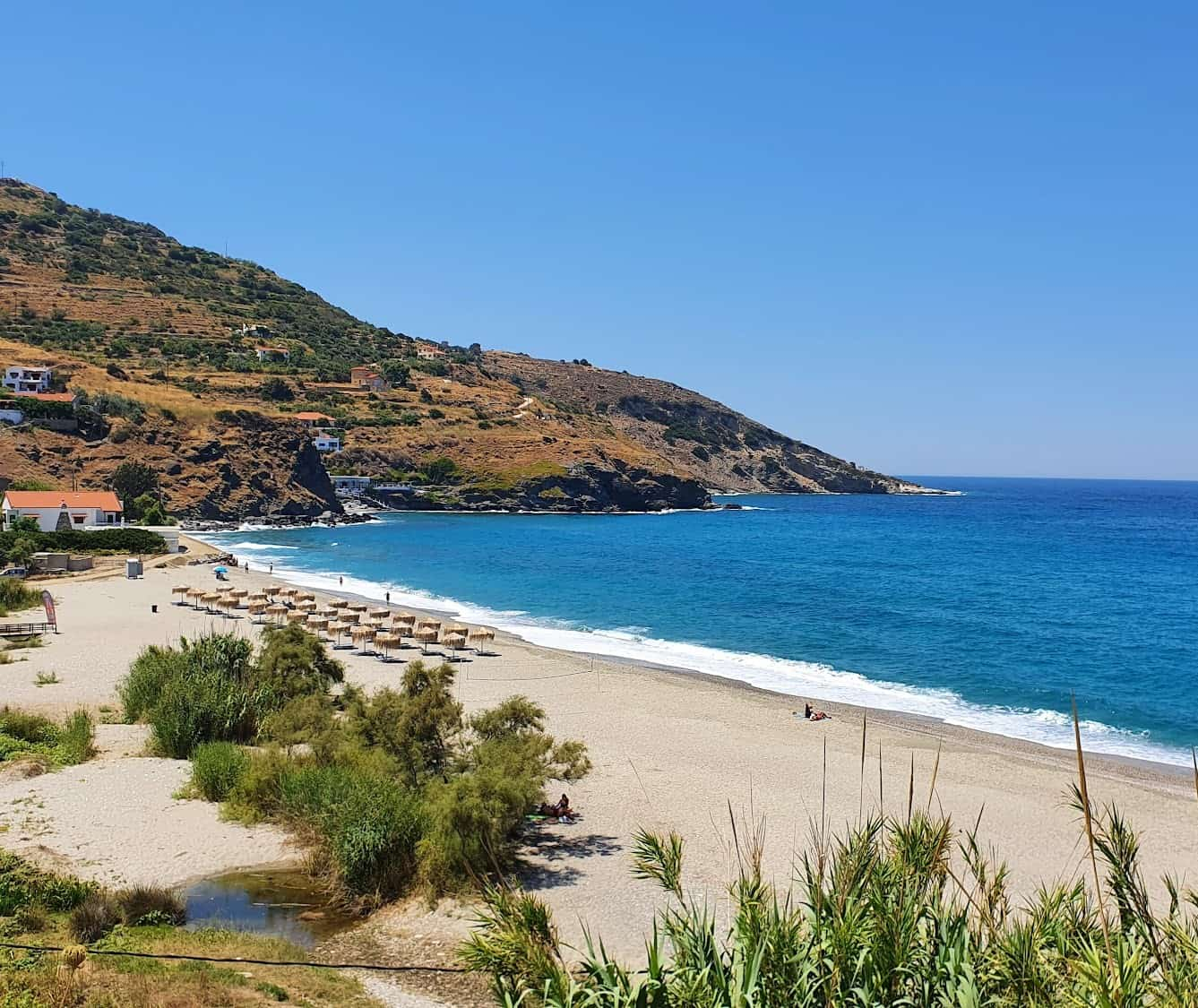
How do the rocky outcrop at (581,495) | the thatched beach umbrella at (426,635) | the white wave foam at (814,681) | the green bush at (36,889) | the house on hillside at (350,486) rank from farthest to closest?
the rocky outcrop at (581,495) < the house on hillside at (350,486) < the thatched beach umbrella at (426,635) < the white wave foam at (814,681) < the green bush at (36,889)

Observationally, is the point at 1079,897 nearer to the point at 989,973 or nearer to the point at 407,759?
the point at 989,973

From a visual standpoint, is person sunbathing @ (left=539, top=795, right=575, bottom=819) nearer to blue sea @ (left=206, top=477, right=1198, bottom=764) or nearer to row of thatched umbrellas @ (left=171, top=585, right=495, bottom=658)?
blue sea @ (left=206, top=477, right=1198, bottom=764)

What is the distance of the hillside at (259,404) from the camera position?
265 ft

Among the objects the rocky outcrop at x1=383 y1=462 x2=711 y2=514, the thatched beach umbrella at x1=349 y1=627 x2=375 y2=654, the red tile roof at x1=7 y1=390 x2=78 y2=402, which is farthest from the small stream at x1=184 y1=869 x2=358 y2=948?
the rocky outcrop at x1=383 y1=462 x2=711 y2=514

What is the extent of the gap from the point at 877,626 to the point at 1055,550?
44.3 m

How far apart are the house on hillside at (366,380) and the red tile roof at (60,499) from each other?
2528 inches

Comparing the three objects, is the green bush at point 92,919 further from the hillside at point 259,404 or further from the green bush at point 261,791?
the hillside at point 259,404

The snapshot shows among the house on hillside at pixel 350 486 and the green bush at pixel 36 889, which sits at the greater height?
the house on hillside at pixel 350 486

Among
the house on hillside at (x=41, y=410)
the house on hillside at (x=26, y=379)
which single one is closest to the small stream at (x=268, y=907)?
the house on hillside at (x=41, y=410)

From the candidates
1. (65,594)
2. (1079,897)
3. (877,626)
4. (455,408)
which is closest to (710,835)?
(1079,897)

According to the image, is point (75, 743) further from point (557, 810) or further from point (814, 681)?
point (814, 681)

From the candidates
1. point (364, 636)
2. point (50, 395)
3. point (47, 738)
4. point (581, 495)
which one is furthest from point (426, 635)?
point (581, 495)

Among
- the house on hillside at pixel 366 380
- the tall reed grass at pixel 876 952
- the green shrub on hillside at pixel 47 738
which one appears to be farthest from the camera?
the house on hillside at pixel 366 380

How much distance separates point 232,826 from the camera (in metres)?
13.6
